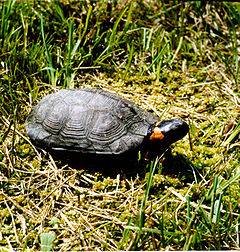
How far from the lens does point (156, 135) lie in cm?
239

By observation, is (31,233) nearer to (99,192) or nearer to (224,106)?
(99,192)

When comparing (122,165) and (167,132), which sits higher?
(167,132)

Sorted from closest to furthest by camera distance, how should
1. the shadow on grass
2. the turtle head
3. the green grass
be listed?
the green grass
the turtle head
the shadow on grass

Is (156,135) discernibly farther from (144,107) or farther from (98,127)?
(144,107)

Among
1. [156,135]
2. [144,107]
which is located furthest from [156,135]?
[144,107]

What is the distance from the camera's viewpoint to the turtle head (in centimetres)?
230

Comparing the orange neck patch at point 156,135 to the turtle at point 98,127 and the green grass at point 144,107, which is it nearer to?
the turtle at point 98,127

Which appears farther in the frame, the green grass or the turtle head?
the turtle head

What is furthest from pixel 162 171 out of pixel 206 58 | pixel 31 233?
pixel 206 58

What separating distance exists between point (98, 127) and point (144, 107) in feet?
2.89

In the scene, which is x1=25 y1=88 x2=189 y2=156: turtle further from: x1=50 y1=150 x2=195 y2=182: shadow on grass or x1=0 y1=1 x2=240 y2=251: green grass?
x1=0 y1=1 x2=240 y2=251: green grass

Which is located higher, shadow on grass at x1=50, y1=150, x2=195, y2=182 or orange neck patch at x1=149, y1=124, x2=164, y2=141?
orange neck patch at x1=149, y1=124, x2=164, y2=141

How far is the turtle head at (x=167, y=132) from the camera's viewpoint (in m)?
2.30

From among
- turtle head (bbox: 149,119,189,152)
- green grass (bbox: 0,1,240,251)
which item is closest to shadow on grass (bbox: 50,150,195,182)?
green grass (bbox: 0,1,240,251)
